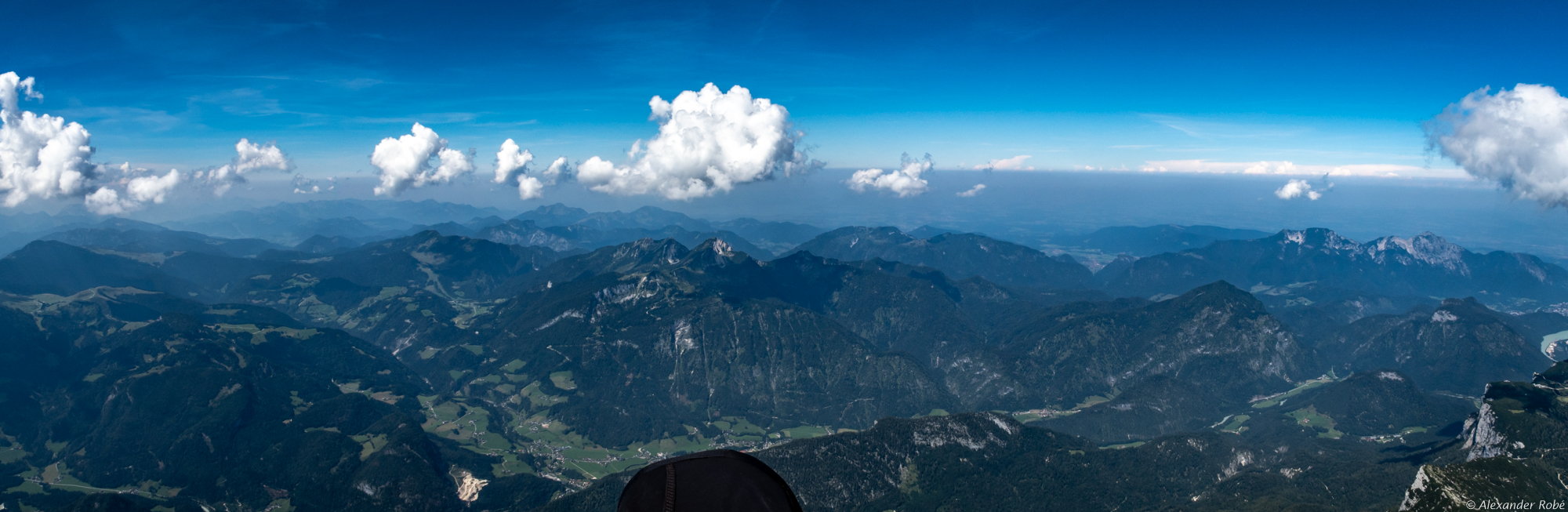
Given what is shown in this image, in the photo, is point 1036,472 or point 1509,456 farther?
point 1036,472

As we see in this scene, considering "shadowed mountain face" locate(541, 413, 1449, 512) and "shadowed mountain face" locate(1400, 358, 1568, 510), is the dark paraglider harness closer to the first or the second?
"shadowed mountain face" locate(1400, 358, 1568, 510)

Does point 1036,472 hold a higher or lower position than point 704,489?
lower

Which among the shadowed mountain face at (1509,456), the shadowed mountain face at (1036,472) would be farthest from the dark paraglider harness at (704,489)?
the shadowed mountain face at (1036,472)

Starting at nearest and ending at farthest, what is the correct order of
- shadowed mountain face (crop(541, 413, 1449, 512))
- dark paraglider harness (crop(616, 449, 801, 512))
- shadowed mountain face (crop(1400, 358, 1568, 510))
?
dark paraglider harness (crop(616, 449, 801, 512)) < shadowed mountain face (crop(1400, 358, 1568, 510)) < shadowed mountain face (crop(541, 413, 1449, 512))

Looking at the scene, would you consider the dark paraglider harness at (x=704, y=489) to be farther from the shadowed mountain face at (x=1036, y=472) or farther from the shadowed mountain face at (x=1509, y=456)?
the shadowed mountain face at (x=1036, y=472)

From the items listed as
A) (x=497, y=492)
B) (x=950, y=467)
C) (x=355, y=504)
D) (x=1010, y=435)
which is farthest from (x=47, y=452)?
(x=1010, y=435)

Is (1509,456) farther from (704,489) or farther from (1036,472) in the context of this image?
(704,489)

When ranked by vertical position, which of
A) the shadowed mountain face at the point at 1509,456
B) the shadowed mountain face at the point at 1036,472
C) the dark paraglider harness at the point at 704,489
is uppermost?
the dark paraglider harness at the point at 704,489

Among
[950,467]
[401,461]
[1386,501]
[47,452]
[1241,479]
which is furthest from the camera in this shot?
[47,452]

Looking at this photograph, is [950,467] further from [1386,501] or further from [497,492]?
[497,492]

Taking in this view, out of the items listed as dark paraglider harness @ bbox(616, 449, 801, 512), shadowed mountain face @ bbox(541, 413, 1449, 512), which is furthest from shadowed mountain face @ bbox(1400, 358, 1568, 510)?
dark paraglider harness @ bbox(616, 449, 801, 512)

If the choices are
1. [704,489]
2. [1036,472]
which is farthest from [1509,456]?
[704,489]
